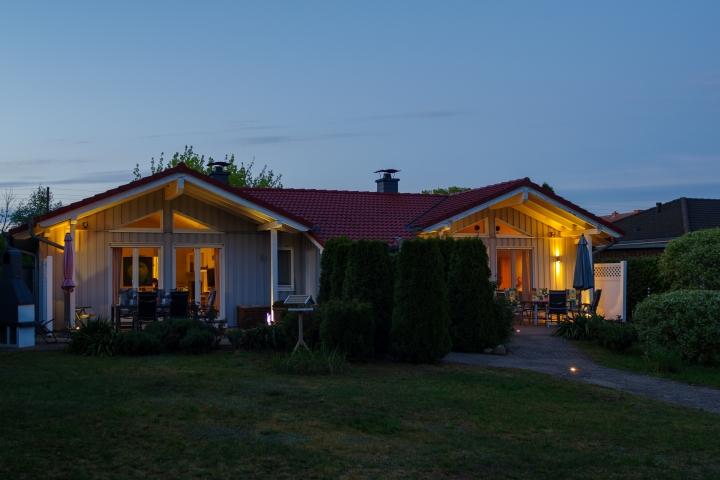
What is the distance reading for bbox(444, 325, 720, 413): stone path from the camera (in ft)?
32.1

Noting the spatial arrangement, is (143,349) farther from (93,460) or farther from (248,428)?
(93,460)

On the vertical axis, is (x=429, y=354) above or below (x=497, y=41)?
below

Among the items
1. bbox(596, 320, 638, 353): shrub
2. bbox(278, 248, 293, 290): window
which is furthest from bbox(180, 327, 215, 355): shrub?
bbox(596, 320, 638, 353): shrub

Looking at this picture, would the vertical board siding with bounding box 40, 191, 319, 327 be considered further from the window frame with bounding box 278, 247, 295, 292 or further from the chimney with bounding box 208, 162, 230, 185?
the chimney with bounding box 208, 162, 230, 185

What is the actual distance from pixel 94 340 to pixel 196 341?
1749 millimetres

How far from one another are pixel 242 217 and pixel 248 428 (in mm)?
11658

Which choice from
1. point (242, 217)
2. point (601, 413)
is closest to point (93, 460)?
point (601, 413)

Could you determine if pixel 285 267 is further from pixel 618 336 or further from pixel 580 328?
pixel 618 336

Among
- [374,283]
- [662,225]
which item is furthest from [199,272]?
[662,225]

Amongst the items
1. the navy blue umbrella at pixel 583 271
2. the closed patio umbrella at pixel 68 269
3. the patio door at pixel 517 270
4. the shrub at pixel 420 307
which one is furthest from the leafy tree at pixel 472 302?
the closed patio umbrella at pixel 68 269

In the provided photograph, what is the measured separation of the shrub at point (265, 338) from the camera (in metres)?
13.3

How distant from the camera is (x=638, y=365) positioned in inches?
495

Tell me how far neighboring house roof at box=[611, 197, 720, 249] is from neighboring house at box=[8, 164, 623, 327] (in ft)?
36.1

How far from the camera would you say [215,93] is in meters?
18.8
